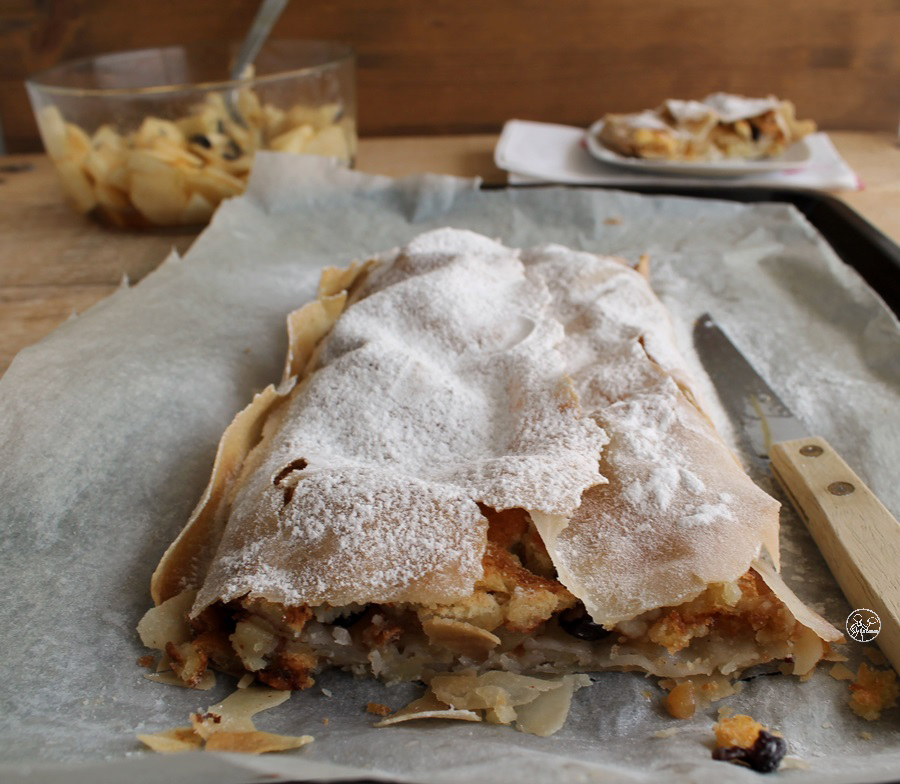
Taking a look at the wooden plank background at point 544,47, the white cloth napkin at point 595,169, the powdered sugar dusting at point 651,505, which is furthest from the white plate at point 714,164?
the powdered sugar dusting at point 651,505

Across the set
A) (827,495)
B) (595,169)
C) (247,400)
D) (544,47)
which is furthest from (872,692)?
(544,47)

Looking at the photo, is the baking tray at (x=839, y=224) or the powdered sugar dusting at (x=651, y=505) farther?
the baking tray at (x=839, y=224)

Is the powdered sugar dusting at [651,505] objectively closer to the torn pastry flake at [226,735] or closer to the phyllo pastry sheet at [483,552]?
the phyllo pastry sheet at [483,552]

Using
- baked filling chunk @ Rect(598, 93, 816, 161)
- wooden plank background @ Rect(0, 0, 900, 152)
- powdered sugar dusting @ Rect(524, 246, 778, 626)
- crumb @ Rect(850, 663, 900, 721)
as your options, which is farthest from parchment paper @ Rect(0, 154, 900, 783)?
wooden plank background @ Rect(0, 0, 900, 152)

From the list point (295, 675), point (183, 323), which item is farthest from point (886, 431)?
point (183, 323)

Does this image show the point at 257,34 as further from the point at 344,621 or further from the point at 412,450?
the point at 344,621
